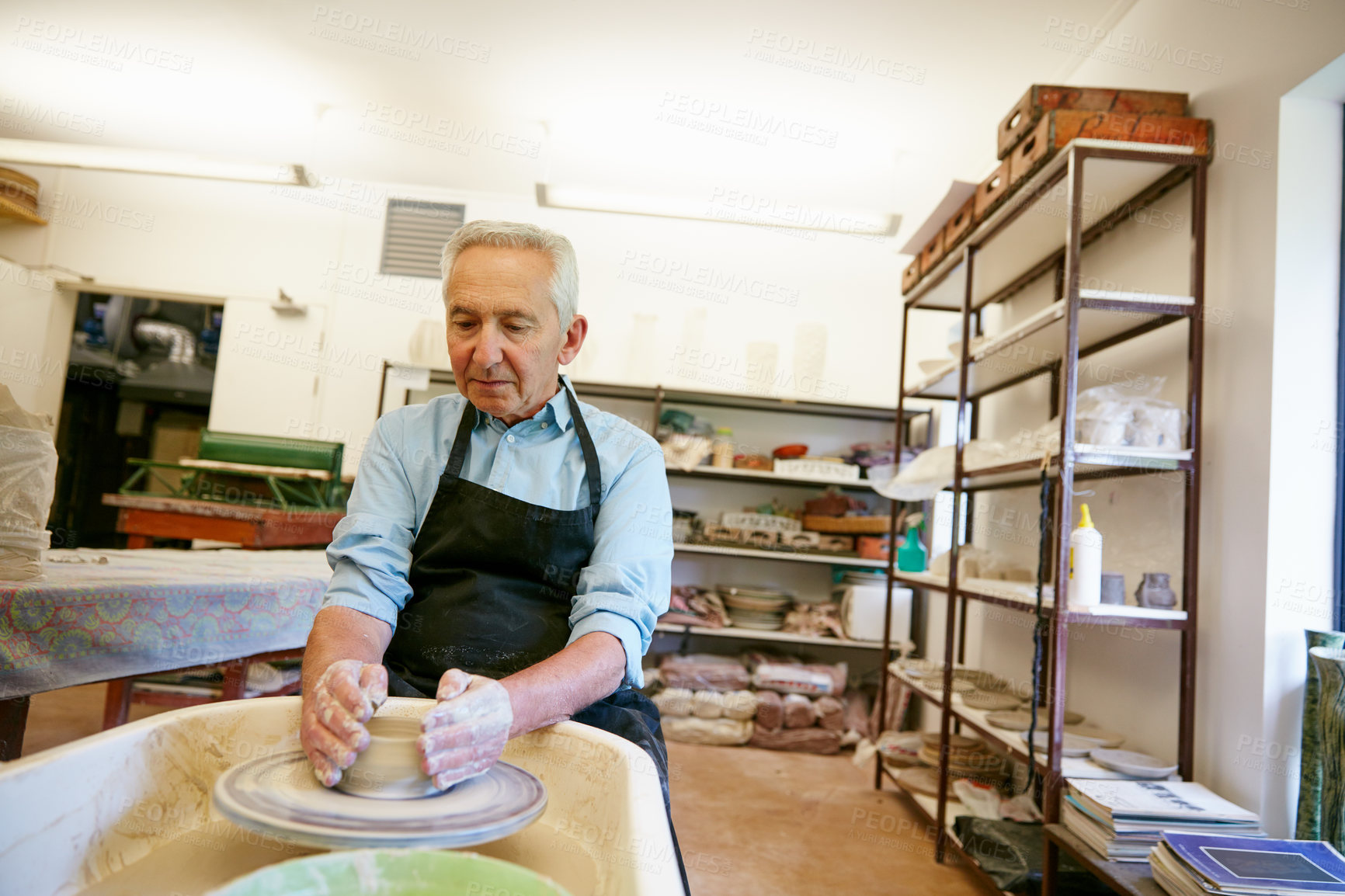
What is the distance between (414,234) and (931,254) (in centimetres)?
352

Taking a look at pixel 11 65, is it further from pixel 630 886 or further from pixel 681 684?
pixel 630 886

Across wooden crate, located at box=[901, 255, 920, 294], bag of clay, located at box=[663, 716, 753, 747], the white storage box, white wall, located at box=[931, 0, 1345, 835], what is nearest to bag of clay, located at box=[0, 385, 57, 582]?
white wall, located at box=[931, 0, 1345, 835]

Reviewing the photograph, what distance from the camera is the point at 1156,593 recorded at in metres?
2.25

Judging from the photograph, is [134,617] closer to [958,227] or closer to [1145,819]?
[1145,819]

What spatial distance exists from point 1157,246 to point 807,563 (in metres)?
3.21

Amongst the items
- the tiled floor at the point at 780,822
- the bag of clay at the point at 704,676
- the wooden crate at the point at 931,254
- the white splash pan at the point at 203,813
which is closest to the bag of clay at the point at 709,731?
the tiled floor at the point at 780,822

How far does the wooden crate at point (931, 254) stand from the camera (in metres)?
3.48

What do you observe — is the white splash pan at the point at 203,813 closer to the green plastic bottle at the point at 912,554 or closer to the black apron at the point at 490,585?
the black apron at the point at 490,585

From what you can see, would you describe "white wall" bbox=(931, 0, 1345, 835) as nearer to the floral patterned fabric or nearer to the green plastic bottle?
the green plastic bottle

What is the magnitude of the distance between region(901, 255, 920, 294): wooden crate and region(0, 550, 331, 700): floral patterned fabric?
296 cm

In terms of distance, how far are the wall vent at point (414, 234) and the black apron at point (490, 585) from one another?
14.3 ft

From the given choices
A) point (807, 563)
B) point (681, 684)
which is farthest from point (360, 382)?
point (807, 563)

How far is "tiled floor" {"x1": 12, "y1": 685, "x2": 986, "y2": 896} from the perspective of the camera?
273cm

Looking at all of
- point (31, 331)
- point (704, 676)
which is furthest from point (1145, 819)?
point (31, 331)
